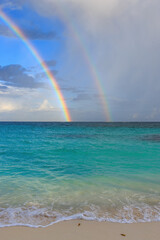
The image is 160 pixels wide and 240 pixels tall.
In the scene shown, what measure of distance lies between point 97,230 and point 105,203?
1675 millimetres

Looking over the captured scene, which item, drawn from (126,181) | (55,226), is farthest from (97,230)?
(126,181)

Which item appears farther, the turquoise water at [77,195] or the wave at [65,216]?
the turquoise water at [77,195]

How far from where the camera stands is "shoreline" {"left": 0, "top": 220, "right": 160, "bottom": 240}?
4371mm

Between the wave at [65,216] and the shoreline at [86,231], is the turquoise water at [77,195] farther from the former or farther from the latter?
the shoreline at [86,231]

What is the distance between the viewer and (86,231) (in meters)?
4.64

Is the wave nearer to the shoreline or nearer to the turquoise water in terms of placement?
the turquoise water

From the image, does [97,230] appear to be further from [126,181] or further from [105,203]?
[126,181]

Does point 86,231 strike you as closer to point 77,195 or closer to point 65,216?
point 65,216

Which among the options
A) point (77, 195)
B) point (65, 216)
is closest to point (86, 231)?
point (65, 216)

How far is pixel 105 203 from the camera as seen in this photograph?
20.6 feet

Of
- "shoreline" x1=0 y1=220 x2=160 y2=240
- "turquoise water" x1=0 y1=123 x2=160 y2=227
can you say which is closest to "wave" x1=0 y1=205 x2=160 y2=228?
"turquoise water" x1=0 y1=123 x2=160 y2=227

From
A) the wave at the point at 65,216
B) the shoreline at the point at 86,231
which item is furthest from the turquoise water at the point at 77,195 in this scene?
the shoreline at the point at 86,231

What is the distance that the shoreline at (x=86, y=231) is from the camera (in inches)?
172

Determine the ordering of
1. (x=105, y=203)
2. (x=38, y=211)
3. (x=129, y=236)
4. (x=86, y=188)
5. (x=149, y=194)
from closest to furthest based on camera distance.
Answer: (x=129, y=236), (x=38, y=211), (x=105, y=203), (x=149, y=194), (x=86, y=188)
